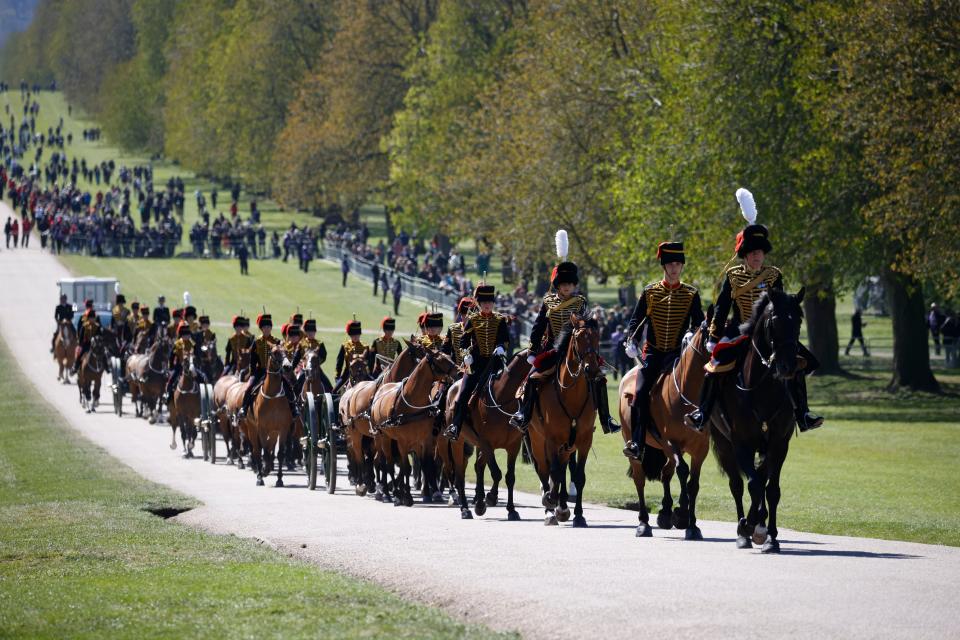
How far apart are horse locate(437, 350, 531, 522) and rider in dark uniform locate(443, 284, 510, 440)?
119 millimetres

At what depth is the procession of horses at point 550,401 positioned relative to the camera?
1539 cm

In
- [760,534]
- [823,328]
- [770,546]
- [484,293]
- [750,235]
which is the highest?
[823,328]

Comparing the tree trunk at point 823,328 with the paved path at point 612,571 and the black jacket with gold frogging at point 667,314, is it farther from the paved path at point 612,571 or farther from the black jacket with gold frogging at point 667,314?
the black jacket with gold frogging at point 667,314

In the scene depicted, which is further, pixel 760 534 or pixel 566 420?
pixel 566 420

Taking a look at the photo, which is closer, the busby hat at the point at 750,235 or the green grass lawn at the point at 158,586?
the green grass lawn at the point at 158,586

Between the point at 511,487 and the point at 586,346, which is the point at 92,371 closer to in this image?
the point at 511,487

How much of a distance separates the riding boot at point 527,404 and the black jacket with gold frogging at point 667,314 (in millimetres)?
1780

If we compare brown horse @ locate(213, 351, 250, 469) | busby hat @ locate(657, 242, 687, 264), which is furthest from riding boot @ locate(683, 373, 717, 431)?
brown horse @ locate(213, 351, 250, 469)

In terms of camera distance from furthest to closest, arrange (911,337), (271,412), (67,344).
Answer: (67,344) < (911,337) < (271,412)

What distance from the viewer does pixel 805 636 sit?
35.8ft

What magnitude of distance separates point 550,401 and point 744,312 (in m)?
3.44

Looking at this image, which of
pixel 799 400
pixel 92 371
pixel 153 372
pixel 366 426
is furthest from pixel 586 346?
pixel 92 371

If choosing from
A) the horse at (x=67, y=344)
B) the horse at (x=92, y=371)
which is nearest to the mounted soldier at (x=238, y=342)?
the horse at (x=92, y=371)

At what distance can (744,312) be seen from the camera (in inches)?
614
